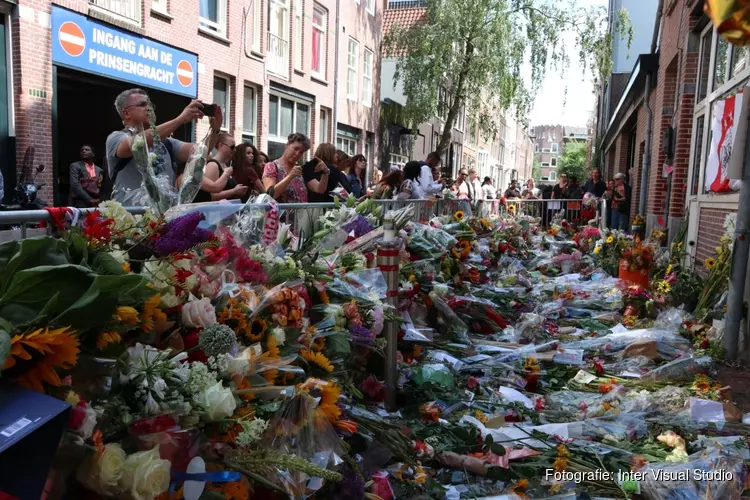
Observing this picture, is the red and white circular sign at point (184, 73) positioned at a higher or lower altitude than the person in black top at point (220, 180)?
higher

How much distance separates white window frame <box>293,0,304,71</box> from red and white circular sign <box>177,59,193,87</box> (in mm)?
5717

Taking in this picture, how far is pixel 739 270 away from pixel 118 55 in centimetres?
1061

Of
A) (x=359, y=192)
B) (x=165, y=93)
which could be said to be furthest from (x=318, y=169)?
(x=165, y=93)

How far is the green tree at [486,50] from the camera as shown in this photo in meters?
22.3

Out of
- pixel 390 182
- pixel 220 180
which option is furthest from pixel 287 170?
pixel 390 182

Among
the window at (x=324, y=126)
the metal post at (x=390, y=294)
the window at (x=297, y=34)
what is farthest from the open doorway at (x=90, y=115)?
the metal post at (x=390, y=294)

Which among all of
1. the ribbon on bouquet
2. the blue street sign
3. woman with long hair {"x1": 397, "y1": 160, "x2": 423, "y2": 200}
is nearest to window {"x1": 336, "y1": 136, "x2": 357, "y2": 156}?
the blue street sign

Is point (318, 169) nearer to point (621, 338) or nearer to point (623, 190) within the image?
point (621, 338)

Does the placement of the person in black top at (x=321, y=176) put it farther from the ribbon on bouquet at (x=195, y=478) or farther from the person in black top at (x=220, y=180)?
the ribbon on bouquet at (x=195, y=478)

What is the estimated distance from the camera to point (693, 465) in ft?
10.3

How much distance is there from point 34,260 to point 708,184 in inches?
313

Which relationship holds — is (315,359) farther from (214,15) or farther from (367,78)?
(367,78)

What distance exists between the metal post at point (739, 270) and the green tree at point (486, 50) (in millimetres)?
17652

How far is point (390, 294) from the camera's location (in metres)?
4.16
